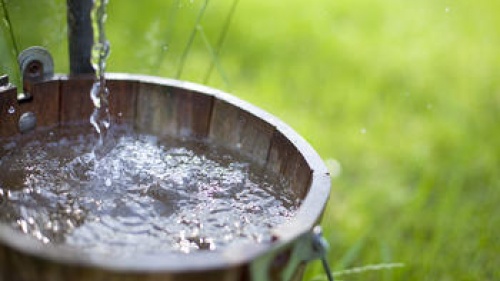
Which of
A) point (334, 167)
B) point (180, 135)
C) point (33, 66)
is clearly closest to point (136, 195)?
point (180, 135)

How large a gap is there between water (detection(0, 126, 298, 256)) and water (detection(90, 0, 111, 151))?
0.05m

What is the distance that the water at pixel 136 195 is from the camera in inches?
51.8

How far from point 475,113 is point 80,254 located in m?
3.24

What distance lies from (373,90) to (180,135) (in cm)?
225

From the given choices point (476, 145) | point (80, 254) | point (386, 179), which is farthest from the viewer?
point (476, 145)

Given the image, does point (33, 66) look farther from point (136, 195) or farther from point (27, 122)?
point (136, 195)

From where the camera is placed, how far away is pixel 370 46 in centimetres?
418

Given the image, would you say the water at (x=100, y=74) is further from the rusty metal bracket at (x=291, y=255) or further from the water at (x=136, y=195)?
the rusty metal bracket at (x=291, y=255)

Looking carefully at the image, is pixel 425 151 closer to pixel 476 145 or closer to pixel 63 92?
pixel 476 145

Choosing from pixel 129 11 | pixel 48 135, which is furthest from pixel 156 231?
pixel 129 11

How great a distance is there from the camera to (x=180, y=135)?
1.80 m

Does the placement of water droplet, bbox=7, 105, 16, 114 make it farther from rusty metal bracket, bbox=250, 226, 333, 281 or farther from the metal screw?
rusty metal bracket, bbox=250, 226, 333, 281

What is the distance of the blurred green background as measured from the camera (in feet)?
9.12

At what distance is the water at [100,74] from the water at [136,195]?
0.05 metres
